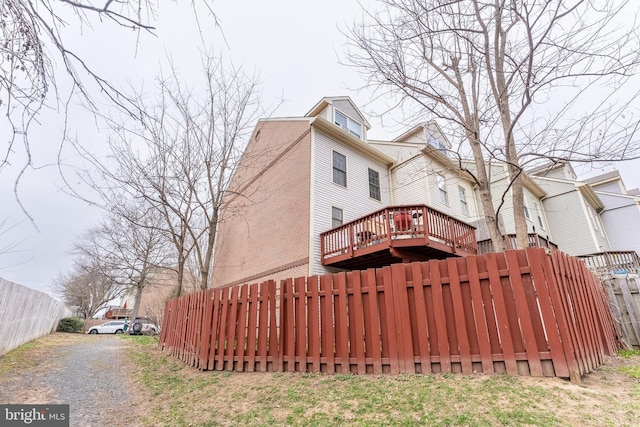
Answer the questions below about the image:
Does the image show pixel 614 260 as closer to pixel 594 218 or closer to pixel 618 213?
pixel 594 218

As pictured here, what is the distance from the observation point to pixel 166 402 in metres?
4.57

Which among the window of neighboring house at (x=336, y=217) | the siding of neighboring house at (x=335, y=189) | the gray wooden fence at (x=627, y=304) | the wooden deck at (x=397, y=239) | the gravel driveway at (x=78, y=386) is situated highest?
the siding of neighboring house at (x=335, y=189)

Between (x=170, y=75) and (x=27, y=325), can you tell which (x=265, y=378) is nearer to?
(x=170, y=75)

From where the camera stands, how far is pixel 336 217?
11883 mm

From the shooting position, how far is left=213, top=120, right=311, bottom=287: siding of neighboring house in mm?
11508

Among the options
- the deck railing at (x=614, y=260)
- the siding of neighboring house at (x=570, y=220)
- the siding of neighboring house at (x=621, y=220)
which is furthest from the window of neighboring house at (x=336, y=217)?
the siding of neighboring house at (x=621, y=220)

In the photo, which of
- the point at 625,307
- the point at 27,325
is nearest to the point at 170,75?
the point at 27,325

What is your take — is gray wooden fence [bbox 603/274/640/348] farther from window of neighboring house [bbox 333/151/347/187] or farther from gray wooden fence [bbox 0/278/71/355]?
gray wooden fence [bbox 0/278/71/355]

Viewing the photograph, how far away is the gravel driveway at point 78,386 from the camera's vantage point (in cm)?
411

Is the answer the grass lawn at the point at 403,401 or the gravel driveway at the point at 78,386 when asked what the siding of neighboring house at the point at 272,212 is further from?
the grass lawn at the point at 403,401

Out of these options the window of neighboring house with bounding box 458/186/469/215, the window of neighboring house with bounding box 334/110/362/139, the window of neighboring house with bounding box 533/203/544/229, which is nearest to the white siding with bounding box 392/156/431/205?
the window of neighboring house with bounding box 334/110/362/139

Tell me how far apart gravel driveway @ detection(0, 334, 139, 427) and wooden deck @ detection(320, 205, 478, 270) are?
21.1 ft

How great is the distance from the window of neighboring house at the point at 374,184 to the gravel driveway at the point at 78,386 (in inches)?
409

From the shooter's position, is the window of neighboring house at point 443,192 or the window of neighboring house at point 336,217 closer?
the window of neighboring house at point 336,217
